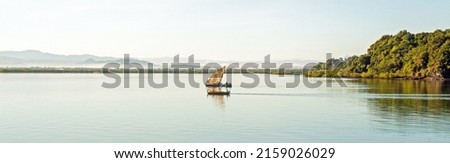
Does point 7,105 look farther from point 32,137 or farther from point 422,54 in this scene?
point 422,54

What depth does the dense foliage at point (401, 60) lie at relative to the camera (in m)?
48.8

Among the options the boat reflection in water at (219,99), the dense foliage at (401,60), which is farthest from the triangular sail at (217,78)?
the dense foliage at (401,60)

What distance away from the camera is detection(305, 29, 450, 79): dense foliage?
48.8 meters

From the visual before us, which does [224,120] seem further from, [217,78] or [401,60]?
[401,60]

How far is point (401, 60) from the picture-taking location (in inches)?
2190

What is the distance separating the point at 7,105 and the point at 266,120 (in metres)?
9.63

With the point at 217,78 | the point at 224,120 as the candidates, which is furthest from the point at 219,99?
the point at 224,120

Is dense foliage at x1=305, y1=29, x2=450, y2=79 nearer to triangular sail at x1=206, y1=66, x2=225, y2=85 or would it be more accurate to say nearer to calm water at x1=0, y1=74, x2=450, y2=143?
triangular sail at x1=206, y1=66, x2=225, y2=85

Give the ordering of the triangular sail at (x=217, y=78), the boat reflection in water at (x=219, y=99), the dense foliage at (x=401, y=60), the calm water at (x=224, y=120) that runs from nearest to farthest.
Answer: the calm water at (x=224, y=120), the boat reflection in water at (x=219, y=99), the triangular sail at (x=217, y=78), the dense foliage at (x=401, y=60)

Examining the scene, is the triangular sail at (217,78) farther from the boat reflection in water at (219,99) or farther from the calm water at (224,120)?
the calm water at (224,120)

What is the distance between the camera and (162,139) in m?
12.0

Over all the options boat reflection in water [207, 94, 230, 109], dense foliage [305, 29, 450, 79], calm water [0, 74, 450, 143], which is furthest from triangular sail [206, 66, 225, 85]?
dense foliage [305, 29, 450, 79]

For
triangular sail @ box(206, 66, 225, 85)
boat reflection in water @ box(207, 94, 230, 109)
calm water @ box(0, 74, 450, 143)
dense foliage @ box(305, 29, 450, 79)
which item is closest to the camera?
calm water @ box(0, 74, 450, 143)

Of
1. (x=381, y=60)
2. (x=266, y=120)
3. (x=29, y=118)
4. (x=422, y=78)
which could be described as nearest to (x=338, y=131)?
(x=266, y=120)
